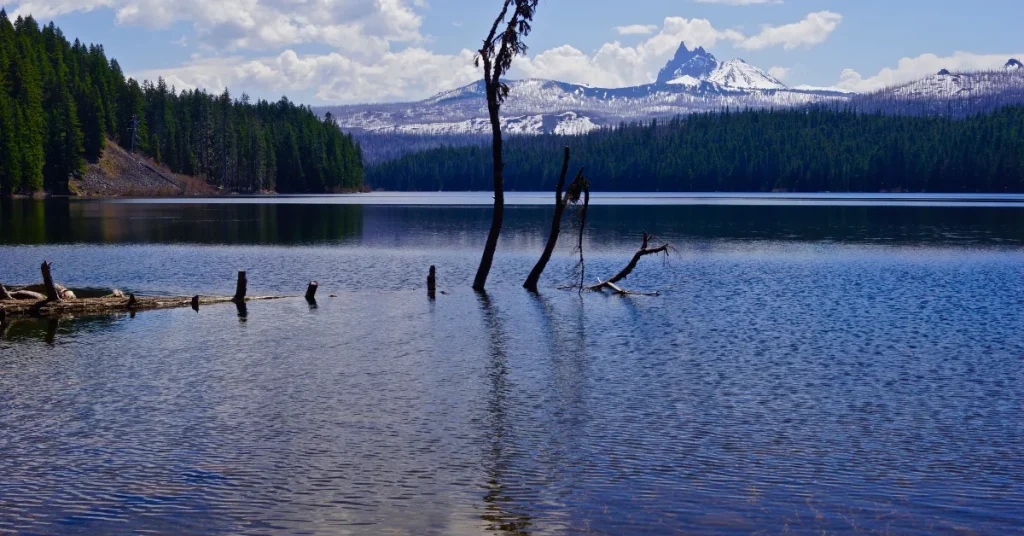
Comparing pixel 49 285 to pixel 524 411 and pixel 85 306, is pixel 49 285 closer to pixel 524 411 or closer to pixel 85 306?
pixel 85 306

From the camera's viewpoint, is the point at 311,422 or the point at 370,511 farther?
the point at 311,422

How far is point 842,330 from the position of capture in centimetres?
3306

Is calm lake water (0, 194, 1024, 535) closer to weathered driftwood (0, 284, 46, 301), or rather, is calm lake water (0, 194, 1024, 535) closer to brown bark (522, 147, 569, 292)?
brown bark (522, 147, 569, 292)

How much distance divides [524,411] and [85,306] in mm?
20951

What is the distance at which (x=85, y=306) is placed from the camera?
35375 mm

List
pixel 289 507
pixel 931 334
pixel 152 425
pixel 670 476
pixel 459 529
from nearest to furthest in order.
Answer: pixel 459 529 → pixel 289 507 → pixel 670 476 → pixel 152 425 → pixel 931 334

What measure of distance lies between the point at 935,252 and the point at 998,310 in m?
30.4

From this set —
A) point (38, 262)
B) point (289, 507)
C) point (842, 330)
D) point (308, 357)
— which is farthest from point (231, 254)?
point (289, 507)

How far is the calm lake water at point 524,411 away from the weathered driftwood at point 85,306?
183 cm

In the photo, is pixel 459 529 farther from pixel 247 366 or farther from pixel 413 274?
pixel 413 274

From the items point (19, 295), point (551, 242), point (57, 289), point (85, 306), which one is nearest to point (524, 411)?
point (85, 306)

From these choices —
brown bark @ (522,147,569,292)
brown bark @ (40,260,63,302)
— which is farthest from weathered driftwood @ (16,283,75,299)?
brown bark @ (522,147,569,292)

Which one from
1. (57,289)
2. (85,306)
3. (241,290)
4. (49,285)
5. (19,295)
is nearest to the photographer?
(49,285)

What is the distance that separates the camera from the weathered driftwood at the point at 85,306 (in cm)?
3453
